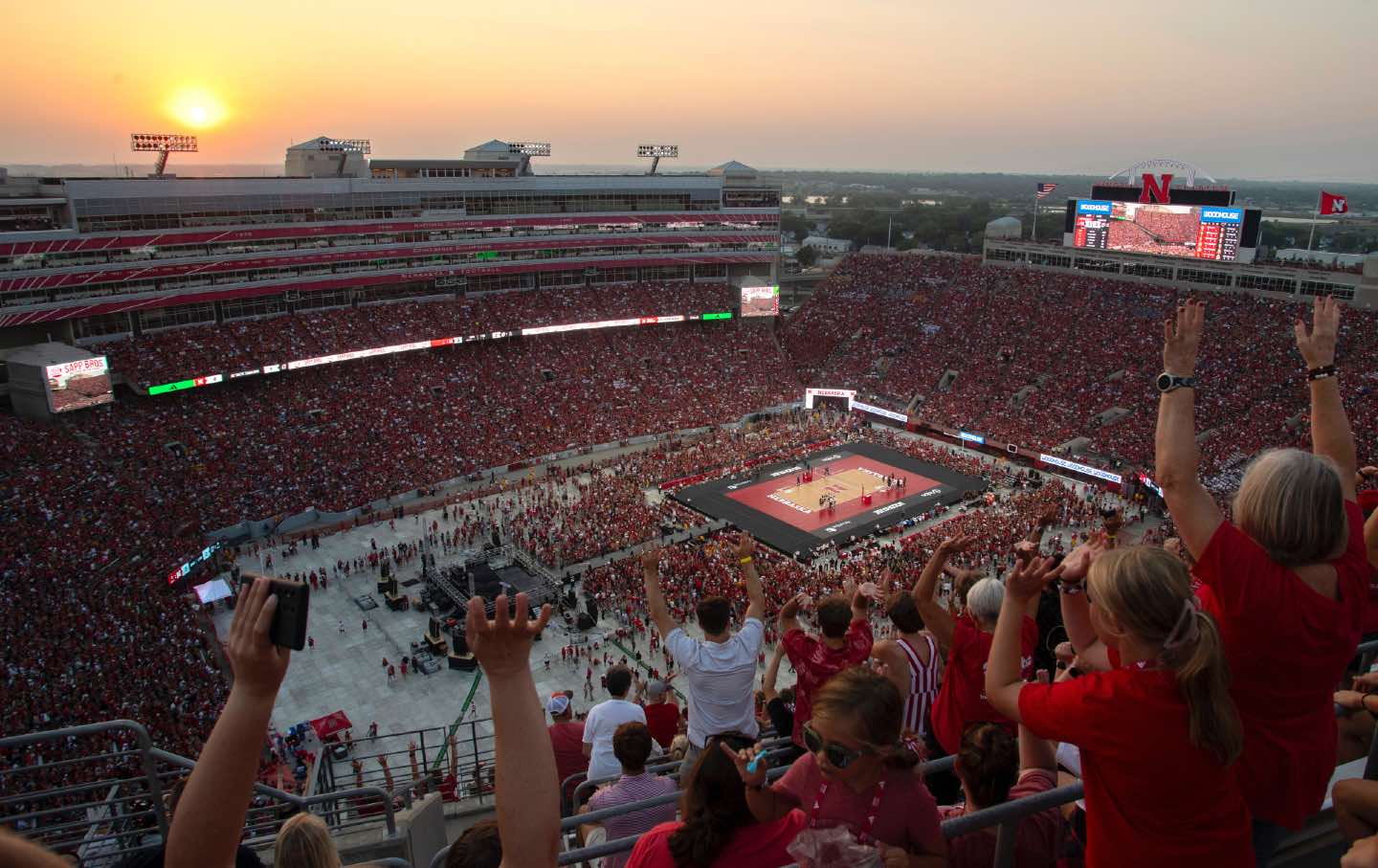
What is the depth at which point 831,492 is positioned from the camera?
3322 cm

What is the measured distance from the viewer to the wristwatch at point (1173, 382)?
322cm

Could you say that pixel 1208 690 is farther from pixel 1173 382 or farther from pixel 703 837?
pixel 703 837

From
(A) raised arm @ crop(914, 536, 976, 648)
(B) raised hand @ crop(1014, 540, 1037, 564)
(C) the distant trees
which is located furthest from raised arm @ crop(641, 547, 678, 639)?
(C) the distant trees

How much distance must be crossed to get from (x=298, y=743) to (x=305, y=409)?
67.2 feet

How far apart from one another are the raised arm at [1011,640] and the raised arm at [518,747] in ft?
→ 4.95

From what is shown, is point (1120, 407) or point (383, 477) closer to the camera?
point (383, 477)

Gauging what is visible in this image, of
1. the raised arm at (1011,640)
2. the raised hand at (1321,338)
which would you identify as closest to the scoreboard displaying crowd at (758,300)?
the raised hand at (1321,338)

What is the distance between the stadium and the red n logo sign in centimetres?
54

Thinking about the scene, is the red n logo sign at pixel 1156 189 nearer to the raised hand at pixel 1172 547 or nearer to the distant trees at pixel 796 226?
the raised hand at pixel 1172 547

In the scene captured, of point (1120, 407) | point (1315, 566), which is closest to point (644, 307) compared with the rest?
point (1120, 407)

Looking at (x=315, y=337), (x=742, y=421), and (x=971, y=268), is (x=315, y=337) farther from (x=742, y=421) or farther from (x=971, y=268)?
(x=971, y=268)

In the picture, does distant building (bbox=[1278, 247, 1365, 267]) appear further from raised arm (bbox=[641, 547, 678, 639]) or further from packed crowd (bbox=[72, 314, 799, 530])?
raised arm (bbox=[641, 547, 678, 639])

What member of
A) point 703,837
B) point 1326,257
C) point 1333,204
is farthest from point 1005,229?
point 703,837

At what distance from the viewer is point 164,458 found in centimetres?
2817
